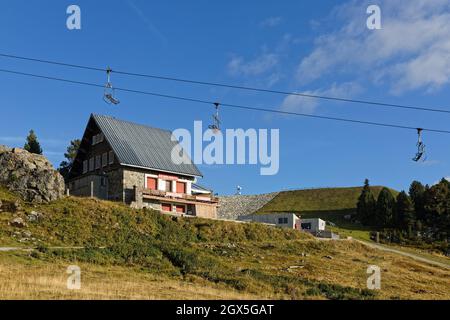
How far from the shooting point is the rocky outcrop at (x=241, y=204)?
394ft

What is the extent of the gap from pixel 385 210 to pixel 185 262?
210ft

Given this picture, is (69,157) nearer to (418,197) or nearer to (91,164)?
(91,164)

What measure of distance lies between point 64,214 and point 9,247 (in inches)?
382

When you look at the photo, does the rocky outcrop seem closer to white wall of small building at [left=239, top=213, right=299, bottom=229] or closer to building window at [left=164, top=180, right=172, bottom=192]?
white wall of small building at [left=239, top=213, right=299, bottom=229]

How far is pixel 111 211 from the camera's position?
52.0 metres

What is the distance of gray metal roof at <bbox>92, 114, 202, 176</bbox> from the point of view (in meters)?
64.4

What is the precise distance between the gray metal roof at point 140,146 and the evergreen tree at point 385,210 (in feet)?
Result: 137

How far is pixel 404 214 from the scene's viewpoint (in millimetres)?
93375

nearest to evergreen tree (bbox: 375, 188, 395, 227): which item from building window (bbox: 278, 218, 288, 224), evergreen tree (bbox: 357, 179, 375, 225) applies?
evergreen tree (bbox: 357, 179, 375, 225)

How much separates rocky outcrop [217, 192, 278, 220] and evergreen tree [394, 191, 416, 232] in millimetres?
35093

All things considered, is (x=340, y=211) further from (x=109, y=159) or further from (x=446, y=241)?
(x=109, y=159)

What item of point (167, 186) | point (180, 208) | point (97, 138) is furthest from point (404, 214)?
point (97, 138)
